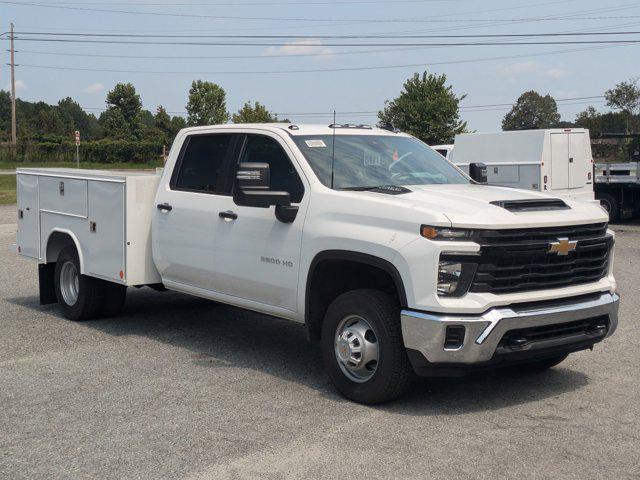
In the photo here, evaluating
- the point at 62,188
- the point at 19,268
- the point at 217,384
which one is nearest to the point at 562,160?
the point at 19,268

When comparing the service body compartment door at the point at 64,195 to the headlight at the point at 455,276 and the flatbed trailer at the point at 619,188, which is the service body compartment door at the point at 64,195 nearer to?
the headlight at the point at 455,276

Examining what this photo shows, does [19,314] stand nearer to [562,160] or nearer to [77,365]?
[77,365]

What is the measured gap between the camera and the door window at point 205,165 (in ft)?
24.8

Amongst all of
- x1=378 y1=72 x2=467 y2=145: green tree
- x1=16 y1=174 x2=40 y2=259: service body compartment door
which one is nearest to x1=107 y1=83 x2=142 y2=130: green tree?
x1=378 y1=72 x2=467 y2=145: green tree

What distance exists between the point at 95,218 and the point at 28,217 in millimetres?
1552

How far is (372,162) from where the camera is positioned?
7059 millimetres

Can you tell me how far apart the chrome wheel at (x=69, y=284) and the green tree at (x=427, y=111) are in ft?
135

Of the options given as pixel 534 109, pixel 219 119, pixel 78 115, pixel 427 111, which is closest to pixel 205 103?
pixel 219 119

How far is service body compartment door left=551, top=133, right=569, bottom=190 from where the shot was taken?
20359mm

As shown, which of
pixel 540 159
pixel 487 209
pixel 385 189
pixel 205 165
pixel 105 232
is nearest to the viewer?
pixel 487 209

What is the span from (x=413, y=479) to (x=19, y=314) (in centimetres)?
626

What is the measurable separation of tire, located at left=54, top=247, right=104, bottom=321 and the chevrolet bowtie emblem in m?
5.03

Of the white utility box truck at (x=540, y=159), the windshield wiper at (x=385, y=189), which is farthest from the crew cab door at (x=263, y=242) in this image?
the white utility box truck at (x=540, y=159)

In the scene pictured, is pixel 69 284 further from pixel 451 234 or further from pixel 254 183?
pixel 451 234
